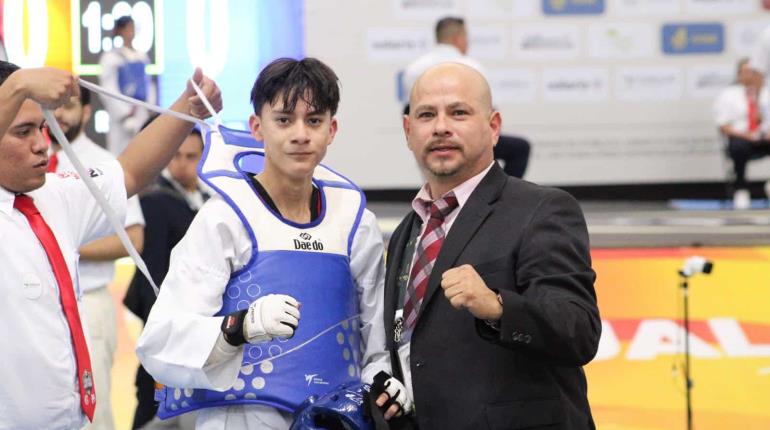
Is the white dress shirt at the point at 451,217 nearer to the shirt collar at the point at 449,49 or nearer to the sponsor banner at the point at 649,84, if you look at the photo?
the shirt collar at the point at 449,49

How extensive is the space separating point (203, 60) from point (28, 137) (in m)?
4.39

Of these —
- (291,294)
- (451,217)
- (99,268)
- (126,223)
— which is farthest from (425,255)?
(99,268)

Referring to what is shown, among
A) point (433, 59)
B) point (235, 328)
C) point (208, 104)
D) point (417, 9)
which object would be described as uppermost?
point (417, 9)

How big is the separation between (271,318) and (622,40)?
1215cm

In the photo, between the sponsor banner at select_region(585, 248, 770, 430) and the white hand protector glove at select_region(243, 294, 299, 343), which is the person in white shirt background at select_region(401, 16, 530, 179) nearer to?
the sponsor banner at select_region(585, 248, 770, 430)

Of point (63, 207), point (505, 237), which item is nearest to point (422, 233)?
point (505, 237)

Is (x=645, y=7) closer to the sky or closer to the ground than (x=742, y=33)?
closer to the sky

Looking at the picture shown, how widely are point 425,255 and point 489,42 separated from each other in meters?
11.1

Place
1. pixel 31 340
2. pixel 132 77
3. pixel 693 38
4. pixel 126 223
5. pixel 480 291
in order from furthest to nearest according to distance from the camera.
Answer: pixel 693 38 → pixel 132 77 → pixel 126 223 → pixel 31 340 → pixel 480 291

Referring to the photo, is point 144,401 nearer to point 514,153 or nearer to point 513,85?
point 514,153

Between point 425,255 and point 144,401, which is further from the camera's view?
point 144,401

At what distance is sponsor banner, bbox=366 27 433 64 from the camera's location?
13.9 meters

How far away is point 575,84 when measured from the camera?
560 inches

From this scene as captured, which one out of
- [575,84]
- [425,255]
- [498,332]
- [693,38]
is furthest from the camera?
[693,38]
